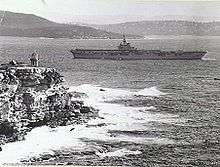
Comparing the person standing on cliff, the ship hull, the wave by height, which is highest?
the ship hull

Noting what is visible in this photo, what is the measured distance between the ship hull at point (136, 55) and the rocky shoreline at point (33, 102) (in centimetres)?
31

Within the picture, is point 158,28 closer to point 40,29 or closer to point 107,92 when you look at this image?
point 107,92

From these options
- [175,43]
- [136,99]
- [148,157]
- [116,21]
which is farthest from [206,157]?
[116,21]

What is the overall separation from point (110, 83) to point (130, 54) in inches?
11.9

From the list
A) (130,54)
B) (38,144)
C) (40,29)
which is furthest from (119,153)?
(40,29)

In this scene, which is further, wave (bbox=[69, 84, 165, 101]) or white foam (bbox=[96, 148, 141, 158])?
wave (bbox=[69, 84, 165, 101])

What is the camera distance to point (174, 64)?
12.2 feet

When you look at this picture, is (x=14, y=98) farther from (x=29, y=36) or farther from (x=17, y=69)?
(x=29, y=36)

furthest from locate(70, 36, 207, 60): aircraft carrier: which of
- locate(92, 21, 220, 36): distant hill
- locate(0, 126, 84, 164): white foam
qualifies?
locate(0, 126, 84, 164): white foam

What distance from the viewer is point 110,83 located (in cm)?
379

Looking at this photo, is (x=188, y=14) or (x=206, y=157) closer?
(x=206, y=157)

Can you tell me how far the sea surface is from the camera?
139 inches

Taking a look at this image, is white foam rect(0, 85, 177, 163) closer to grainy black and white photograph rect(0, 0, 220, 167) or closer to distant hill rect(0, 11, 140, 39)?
grainy black and white photograph rect(0, 0, 220, 167)

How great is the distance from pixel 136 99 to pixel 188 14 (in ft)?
2.70
